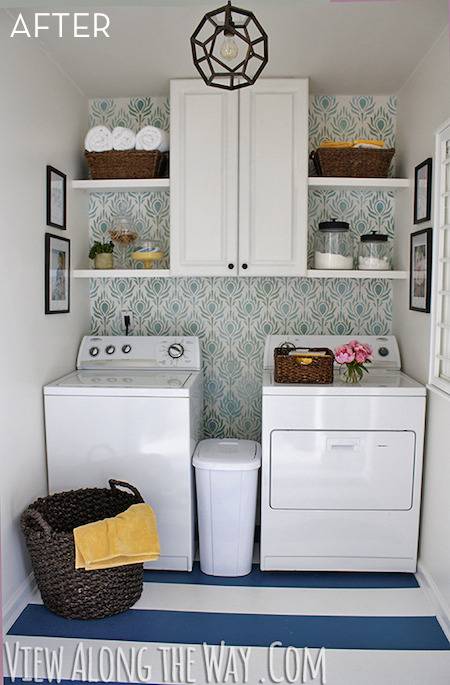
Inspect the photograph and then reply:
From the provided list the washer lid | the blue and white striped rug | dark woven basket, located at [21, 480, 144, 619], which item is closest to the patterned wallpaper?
the washer lid

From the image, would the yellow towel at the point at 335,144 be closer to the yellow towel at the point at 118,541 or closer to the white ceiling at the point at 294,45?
the white ceiling at the point at 294,45

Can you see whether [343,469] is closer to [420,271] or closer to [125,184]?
[420,271]

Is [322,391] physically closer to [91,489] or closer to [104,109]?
[91,489]

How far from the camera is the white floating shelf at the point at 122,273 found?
334 centimetres

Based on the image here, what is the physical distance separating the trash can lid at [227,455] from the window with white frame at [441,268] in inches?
35.1

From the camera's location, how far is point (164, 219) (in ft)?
12.0

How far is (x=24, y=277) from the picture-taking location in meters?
2.76

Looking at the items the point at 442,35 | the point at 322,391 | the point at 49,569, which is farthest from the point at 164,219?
A: the point at 49,569

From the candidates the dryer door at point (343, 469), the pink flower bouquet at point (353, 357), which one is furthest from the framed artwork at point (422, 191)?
the dryer door at point (343, 469)

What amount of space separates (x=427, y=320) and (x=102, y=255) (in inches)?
67.4

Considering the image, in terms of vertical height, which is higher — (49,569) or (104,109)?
(104,109)

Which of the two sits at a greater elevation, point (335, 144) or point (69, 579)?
point (335, 144)

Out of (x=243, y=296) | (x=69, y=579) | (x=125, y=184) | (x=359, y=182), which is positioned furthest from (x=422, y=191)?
A: (x=69, y=579)

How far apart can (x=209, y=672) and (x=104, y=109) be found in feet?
9.50
